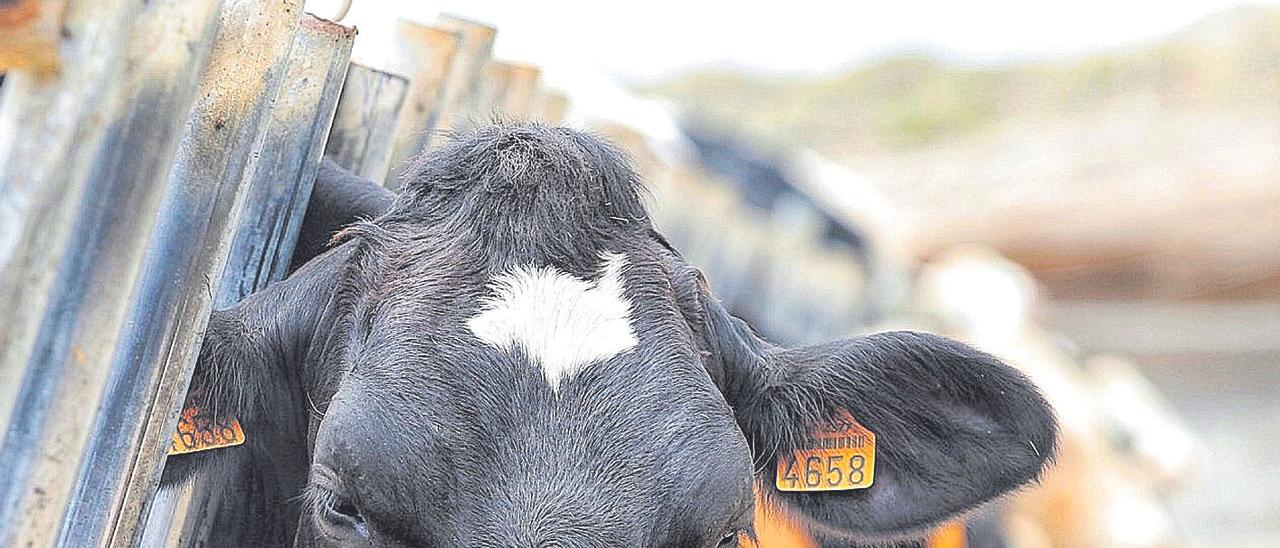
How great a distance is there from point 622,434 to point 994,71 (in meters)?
32.5

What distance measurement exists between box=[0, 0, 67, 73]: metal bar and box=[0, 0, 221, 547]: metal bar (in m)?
0.02

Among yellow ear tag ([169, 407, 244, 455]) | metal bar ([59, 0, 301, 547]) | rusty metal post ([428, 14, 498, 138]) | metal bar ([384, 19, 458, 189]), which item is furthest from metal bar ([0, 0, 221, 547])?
rusty metal post ([428, 14, 498, 138])

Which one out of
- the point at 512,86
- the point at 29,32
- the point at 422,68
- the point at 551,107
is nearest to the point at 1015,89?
the point at 551,107

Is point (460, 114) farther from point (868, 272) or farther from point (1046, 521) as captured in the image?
point (868, 272)

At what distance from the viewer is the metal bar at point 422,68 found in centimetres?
443

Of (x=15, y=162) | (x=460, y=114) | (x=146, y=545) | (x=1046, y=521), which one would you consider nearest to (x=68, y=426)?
(x=15, y=162)

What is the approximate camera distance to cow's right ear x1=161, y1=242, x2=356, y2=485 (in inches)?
112

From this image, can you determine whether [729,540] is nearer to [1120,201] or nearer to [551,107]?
[551,107]

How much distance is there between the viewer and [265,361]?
117 inches

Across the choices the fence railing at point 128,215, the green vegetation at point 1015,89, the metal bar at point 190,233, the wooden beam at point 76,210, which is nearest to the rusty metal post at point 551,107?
the fence railing at point 128,215

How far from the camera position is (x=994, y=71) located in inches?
1332

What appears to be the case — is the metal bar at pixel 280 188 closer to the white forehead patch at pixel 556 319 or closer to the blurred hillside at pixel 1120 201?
the white forehead patch at pixel 556 319

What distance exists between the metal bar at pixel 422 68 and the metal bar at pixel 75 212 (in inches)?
98.8

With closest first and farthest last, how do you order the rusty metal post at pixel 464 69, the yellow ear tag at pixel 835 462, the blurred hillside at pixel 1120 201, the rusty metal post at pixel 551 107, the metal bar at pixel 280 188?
the metal bar at pixel 280 188
the yellow ear tag at pixel 835 462
the rusty metal post at pixel 464 69
the rusty metal post at pixel 551 107
the blurred hillside at pixel 1120 201
